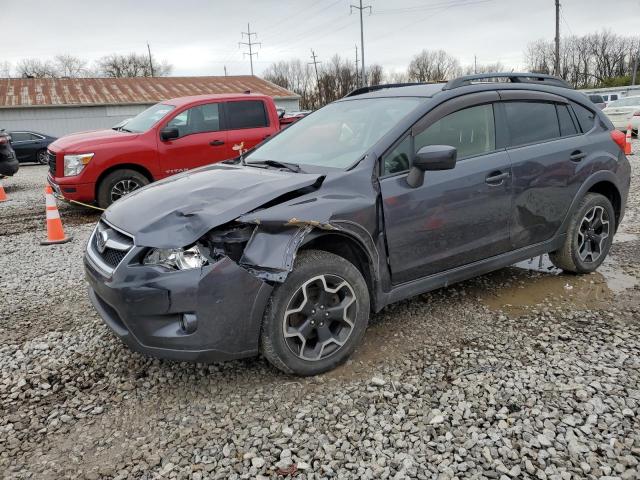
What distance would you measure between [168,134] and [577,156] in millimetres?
6116

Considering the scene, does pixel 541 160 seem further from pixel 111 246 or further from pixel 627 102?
pixel 627 102

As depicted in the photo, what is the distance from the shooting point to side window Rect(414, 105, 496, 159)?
11.6 ft

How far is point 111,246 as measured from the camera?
2.98 metres

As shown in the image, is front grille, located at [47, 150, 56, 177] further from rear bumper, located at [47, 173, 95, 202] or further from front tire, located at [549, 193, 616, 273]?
front tire, located at [549, 193, 616, 273]

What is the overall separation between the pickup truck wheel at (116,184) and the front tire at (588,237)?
6.23m

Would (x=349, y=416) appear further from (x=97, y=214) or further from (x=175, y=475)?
(x=97, y=214)

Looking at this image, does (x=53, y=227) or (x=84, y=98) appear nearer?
(x=53, y=227)

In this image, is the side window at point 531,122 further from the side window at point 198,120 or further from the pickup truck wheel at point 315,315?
the side window at point 198,120

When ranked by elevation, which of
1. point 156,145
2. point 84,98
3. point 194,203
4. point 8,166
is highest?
point 84,98

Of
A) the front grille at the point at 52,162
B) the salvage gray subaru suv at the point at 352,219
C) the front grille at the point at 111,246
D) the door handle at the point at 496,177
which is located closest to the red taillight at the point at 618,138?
the salvage gray subaru suv at the point at 352,219

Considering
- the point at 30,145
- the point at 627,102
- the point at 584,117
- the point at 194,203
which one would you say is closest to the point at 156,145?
the point at 194,203

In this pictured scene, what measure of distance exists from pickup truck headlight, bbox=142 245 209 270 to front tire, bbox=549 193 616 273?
3292 mm

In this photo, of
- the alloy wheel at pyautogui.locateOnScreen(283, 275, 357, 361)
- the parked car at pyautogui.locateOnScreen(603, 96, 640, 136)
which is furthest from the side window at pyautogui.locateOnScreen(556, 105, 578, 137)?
the parked car at pyautogui.locateOnScreen(603, 96, 640, 136)

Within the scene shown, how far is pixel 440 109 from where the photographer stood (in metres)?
3.60
